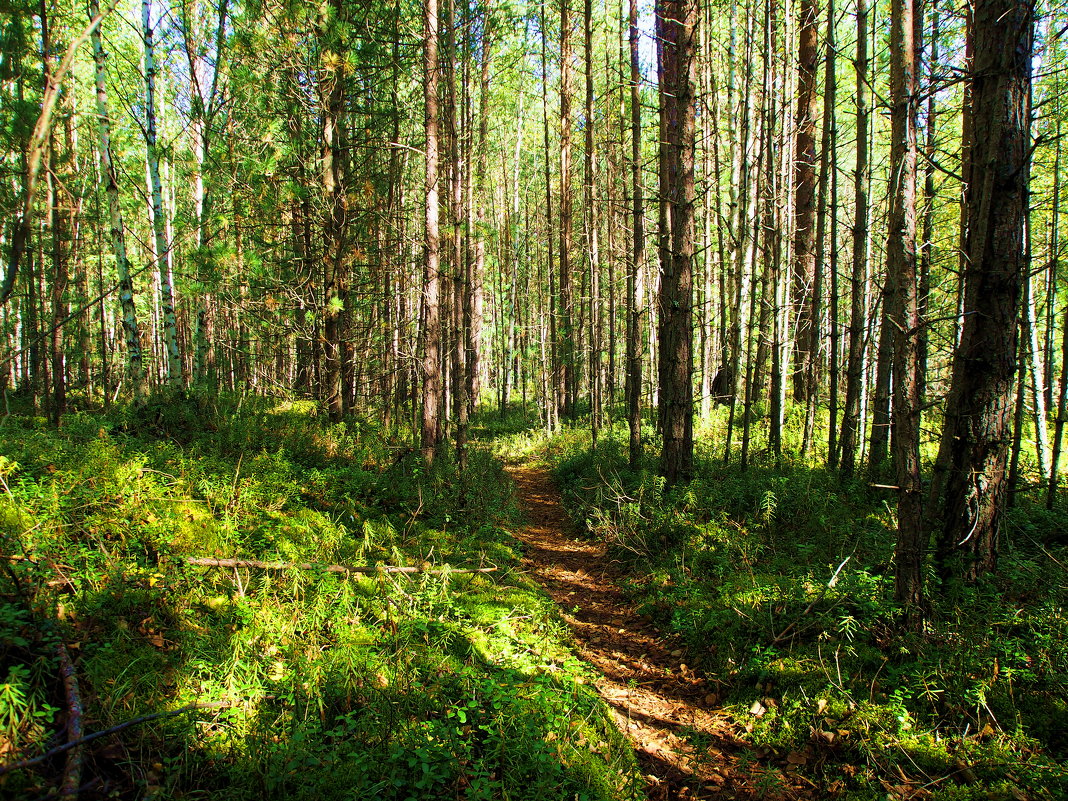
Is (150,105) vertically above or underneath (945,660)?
above

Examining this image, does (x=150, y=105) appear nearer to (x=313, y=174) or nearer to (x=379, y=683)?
(x=313, y=174)

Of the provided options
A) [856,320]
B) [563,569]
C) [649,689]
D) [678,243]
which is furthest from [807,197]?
[649,689]

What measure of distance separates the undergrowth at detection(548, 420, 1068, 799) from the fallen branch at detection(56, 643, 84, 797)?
156 inches

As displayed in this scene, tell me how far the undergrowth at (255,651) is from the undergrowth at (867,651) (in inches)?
51.2

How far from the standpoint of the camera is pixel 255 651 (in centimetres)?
384

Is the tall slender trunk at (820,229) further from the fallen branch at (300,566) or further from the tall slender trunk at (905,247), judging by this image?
the fallen branch at (300,566)

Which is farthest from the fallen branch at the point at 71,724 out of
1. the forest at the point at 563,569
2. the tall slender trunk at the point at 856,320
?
the tall slender trunk at the point at 856,320

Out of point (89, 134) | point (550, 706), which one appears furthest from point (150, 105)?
point (89, 134)

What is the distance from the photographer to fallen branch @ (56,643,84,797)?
245 centimetres

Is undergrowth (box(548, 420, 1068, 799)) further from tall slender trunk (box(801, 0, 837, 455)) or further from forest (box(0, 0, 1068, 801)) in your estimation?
tall slender trunk (box(801, 0, 837, 455))

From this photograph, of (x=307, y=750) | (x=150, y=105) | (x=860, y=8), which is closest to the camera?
(x=307, y=750)

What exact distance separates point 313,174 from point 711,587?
Result: 31.3 feet

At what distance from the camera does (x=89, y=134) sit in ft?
57.6

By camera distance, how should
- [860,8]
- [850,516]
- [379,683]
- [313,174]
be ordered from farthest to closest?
[313,174], [860,8], [850,516], [379,683]
